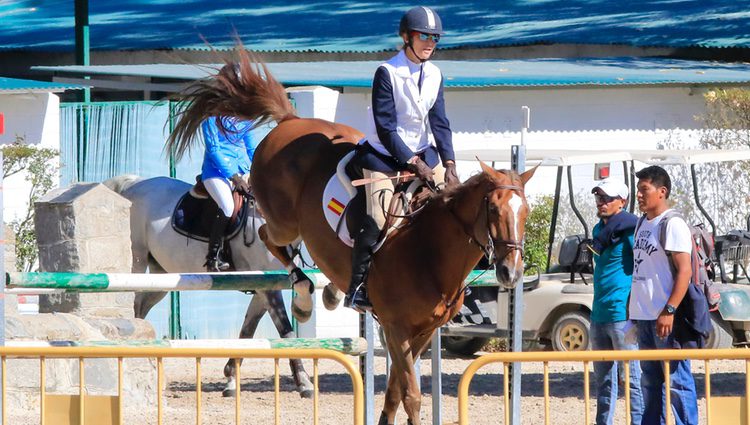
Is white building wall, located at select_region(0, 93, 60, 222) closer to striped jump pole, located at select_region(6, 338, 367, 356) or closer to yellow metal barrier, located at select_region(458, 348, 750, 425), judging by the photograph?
striped jump pole, located at select_region(6, 338, 367, 356)

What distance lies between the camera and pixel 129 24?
2331cm

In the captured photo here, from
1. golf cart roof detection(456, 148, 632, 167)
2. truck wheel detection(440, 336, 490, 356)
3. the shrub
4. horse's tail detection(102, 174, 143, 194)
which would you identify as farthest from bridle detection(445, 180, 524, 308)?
the shrub

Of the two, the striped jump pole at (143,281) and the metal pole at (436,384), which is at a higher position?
the striped jump pole at (143,281)

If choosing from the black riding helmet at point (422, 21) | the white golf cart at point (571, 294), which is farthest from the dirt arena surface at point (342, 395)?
the black riding helmet at point (422, 21)

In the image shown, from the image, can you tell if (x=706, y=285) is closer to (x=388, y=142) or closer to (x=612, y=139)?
(x=388, y=142)

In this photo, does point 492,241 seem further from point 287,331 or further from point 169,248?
point 169,248

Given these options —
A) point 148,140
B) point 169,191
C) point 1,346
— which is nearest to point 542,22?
point 148,140

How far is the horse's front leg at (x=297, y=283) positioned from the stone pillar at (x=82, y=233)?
1.89 m

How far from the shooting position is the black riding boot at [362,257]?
870 centimetres

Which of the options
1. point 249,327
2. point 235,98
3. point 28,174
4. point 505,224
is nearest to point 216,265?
point 249,327

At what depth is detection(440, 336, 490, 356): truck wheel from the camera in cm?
1636

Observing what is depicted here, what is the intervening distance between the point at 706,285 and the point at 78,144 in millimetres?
8946

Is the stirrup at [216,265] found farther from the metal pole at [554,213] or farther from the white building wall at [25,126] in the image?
the metal pole at [554,213]

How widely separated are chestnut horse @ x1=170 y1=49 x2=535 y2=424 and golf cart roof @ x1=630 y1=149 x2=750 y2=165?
241 inches
